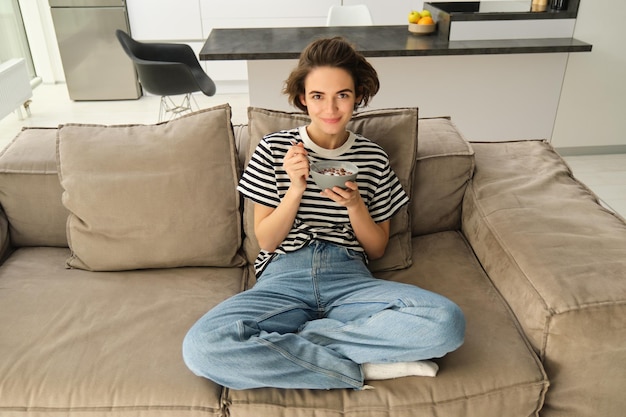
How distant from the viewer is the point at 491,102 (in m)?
3.31

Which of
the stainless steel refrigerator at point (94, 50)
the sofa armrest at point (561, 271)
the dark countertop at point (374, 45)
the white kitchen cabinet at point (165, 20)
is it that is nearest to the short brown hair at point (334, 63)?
the sofa armrest at point (561, 271)

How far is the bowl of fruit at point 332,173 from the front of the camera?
51.1 inches

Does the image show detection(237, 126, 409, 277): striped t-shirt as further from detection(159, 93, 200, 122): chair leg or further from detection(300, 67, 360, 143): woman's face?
detection(159, 93, 200, 122): chair leg

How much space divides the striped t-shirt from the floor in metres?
2.02

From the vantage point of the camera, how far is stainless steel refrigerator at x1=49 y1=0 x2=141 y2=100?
445 centimetres

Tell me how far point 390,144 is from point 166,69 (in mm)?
2022

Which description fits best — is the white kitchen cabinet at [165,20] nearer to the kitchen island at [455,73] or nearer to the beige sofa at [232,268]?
the kitchen island at [455,73]

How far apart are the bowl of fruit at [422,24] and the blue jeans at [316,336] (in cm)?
217

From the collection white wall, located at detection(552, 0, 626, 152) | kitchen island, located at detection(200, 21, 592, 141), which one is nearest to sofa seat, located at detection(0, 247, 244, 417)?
kitchen island, located at detection(200, 21, 592, 141)

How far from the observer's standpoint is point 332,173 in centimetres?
137

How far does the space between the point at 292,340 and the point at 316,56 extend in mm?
740

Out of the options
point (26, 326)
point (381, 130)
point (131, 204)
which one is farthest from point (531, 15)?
point (26, 326)

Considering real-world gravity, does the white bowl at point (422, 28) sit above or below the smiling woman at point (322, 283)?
above

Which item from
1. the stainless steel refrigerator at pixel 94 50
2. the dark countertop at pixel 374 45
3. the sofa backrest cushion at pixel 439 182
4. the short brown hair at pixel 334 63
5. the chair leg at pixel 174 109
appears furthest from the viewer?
the stainless steel refrigerator at pixel 94 50
